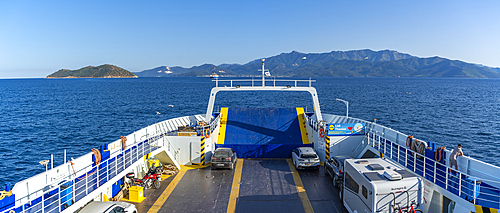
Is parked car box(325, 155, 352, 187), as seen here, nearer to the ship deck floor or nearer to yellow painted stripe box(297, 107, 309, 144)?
the ship deck floor

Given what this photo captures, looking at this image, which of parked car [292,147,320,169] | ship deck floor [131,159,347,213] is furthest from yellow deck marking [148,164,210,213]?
parked car [292,147,320,169]

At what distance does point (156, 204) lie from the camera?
12.2 metres

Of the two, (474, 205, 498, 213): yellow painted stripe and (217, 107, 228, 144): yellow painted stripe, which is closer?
(474, 205, 498, 213): yellow painted stripe

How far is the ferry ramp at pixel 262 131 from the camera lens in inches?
760

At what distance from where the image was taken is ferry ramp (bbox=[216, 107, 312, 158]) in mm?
19312

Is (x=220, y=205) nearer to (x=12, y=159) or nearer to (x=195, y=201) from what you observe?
(x=195, y=201)

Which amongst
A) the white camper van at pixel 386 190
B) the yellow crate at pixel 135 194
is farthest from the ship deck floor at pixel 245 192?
the white camper van at pixel 386 190

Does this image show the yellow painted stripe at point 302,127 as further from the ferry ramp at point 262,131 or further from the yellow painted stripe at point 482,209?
the yellow painted stripe at point 482,209

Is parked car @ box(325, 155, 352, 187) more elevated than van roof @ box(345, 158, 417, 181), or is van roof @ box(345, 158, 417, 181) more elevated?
van roof @ box(345, 158, 417, 181)

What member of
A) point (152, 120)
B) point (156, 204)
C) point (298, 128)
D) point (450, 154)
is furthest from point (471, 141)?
point (152, 120)

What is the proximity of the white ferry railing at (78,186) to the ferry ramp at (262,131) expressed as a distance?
5.81 meters

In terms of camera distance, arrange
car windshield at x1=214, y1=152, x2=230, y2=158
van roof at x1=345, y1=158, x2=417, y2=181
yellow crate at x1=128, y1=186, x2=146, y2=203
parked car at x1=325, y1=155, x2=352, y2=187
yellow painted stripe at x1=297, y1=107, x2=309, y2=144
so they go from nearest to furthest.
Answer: van roof at x1=345, y1=158, x2=417, y2=181 < yellow crate at x1=128, y1=186, x2=146, y2=203 < parked car at x1=325, y1=155, x2=352, y2=187 < car windshield at x1=214, y1=152, x2=230, y2=158 < yellow painted stripe at x1=297, y1=107, x2=309, y2=144

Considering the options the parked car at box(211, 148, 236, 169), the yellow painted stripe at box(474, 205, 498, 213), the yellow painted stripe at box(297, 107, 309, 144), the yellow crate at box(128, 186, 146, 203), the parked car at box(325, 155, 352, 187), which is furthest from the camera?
the yellow painted stripe at box(297, 107, 309, 144)

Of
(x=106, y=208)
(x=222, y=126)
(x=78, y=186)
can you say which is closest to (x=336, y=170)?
(x=106, y=208)
